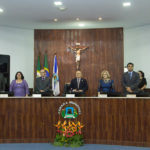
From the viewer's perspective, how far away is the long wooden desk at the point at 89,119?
179 inches

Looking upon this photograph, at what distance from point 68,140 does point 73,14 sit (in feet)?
11.7

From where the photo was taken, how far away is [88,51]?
8.37 meters

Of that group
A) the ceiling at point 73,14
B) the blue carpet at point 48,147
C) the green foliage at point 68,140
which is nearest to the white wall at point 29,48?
the ceiling at point 73,14

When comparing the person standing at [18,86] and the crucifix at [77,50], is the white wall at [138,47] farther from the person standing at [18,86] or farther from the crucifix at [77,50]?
the person standing at [18,86]

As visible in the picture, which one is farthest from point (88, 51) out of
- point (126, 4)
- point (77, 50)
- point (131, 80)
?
point (131, 80)

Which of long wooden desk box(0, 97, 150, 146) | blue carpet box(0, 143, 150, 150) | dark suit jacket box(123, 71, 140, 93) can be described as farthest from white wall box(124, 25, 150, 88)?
blue carpet box(0, 143, 150, 150)

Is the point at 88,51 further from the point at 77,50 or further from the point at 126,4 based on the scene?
the point at 126,4

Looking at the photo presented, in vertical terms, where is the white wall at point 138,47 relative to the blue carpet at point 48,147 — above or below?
above

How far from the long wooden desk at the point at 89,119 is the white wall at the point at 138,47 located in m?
3.91

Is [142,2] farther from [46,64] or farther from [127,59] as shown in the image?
[46,64]

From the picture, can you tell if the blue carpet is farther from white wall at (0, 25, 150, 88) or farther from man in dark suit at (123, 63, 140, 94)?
white wall at (0, 25, 150, 88)

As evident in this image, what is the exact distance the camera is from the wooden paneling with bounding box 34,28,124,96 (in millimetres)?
8250

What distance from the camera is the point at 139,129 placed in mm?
4512

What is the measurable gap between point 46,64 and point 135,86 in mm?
3695
